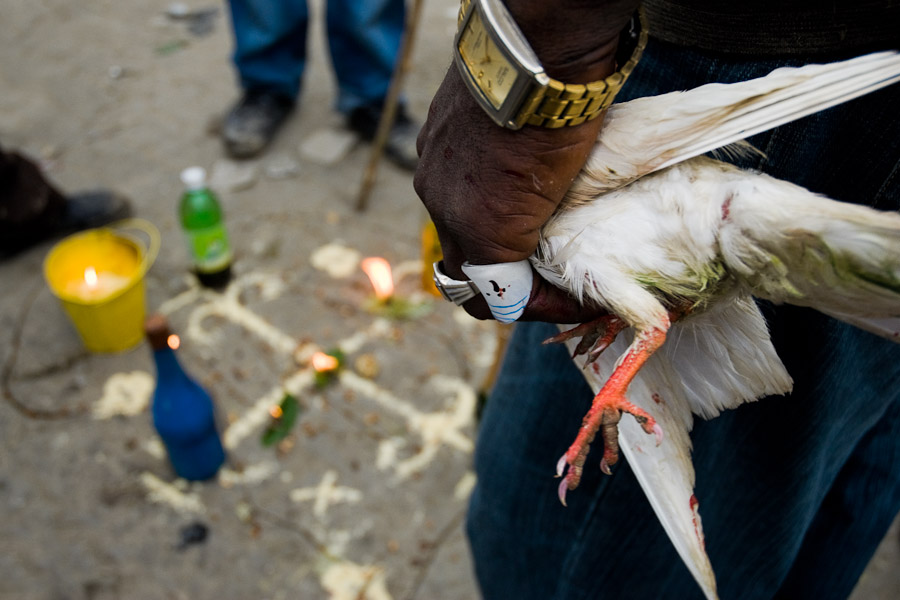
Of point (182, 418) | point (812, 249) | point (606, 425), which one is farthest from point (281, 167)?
point (812, 249)

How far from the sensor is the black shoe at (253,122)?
12.2ft

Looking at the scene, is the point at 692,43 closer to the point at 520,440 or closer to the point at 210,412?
the point at 520,440

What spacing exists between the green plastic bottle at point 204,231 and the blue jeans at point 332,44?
1.25 meters

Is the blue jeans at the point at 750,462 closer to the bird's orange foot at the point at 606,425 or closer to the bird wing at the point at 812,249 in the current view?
the bird wing at the point at 812,249

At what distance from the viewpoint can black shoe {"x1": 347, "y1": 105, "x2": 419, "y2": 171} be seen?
3.68 metres

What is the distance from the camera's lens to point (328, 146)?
3875 millimetres

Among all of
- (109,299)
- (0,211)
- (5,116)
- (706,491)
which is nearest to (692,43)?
(706,491)

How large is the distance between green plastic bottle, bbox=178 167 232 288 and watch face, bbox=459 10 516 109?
219cm

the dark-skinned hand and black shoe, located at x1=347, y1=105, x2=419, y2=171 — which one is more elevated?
the dark-skinned hand

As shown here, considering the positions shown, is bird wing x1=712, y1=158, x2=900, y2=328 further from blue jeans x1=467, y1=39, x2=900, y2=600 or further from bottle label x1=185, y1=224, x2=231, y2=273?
bottle label x1=185, y1=224, x2=231, y2=273

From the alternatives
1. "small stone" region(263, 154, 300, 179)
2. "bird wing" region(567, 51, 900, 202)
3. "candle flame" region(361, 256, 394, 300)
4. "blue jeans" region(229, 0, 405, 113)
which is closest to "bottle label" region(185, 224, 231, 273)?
"candle flame" region(361, 256, 394, 300)

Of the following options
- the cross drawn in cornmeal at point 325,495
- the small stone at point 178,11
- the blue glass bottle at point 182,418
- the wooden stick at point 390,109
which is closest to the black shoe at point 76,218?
the wooden stick at point 390,109

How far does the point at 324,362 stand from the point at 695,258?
1.99m

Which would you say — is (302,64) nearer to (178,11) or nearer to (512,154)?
(178,11)
